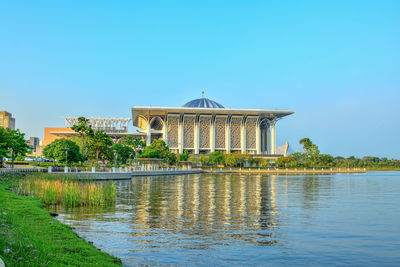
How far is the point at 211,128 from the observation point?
132250 millimetres

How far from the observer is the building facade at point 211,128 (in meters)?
129

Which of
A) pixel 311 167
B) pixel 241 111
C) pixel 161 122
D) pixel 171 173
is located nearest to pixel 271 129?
pixel 241 111

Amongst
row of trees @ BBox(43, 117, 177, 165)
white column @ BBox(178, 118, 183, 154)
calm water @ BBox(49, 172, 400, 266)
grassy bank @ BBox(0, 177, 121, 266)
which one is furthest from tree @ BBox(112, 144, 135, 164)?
grassy bank @ BBox(0, 177, 121, 266)

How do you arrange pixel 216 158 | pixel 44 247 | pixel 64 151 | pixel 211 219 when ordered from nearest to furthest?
pixel 44 247 → pixel 211 219 → pixel 64 151 → pixel 216 158

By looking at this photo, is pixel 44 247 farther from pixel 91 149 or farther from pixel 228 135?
pixel 228 135

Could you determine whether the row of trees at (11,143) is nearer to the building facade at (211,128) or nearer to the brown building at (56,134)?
the building facade at (211,128)

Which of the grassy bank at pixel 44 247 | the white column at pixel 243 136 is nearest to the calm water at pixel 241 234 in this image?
the grassy bank at pixel 44 247

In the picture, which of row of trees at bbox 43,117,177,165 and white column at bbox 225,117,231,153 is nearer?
row of trees at bbox 43,117,177,165

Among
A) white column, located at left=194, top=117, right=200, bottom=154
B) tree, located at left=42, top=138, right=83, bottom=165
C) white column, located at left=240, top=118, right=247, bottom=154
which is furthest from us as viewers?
white column, located at left=240, top=118, right=247, bottom=154

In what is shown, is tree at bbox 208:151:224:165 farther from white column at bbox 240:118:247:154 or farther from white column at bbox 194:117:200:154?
white column at bbox 240:118:247:154

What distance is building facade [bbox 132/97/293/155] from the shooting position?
129 meters

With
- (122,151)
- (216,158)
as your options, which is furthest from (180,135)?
(122,151)

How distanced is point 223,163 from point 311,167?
26.7 m

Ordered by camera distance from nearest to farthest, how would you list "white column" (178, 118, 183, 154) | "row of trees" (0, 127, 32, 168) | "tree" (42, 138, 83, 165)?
"row of trees" (0, 127, 32, 168), "tree" (42, 138, 83, 165), "white column" (178, 118, 183, 154)
